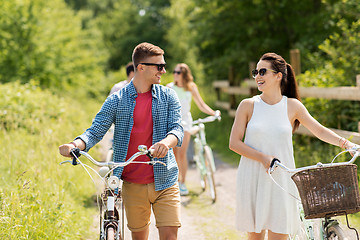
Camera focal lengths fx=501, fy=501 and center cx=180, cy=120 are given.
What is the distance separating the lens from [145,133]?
3867 millimetres

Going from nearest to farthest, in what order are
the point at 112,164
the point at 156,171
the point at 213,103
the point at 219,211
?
the point at 112,164
the point at 156,171
the point at 219,211
the point at 213,103

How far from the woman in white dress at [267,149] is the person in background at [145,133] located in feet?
1.76

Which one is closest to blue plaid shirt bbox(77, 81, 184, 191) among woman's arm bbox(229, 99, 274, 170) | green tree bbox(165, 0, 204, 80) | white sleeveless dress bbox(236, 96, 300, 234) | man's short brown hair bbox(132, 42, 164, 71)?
man's short brown hair bbox(132, 42, 164, 71)

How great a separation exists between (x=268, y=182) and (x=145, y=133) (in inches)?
41.0

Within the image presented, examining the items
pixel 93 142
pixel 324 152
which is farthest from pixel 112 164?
pixel 324 152

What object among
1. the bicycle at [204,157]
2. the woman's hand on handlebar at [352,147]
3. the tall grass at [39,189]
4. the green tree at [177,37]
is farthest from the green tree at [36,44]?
the green tree at [177,37]

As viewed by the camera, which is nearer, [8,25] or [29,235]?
[29,235]

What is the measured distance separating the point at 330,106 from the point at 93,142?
677 centimetres

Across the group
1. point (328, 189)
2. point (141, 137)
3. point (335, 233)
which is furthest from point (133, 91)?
point (335, 233)

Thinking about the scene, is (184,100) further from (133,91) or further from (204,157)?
(133,91)

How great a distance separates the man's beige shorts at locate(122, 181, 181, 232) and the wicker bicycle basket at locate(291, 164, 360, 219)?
103cm

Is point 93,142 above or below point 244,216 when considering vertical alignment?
above

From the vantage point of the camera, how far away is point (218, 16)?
17.1 meters

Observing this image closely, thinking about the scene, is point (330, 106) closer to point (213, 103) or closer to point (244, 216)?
point (244, 216)
